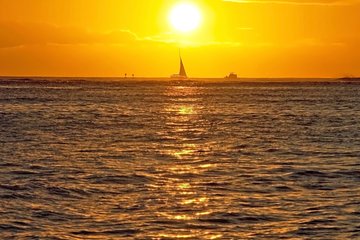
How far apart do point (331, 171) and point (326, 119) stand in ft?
156

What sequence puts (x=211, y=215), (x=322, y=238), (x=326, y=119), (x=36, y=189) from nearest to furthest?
(x=322, y=238), (x=211, y=215), (x=36, y=189), (x=326, y=119)

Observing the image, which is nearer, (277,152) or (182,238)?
(182,238)

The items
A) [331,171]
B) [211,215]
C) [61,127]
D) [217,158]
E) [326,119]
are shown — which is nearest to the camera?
[211,215]

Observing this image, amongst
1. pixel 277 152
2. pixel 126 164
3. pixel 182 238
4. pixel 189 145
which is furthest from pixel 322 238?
pixel 189 145

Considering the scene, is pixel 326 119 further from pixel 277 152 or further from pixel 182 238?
pixel 182 238

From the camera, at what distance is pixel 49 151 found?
47000mm

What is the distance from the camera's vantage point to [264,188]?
104 ft

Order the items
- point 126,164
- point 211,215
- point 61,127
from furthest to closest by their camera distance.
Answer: point 61,127 → point 126,164 → point 211,215

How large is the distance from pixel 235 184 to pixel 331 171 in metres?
5.97

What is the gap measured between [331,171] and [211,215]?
39.0ft

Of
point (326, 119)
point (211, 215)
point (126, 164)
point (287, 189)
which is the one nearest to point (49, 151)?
point (126, 164)

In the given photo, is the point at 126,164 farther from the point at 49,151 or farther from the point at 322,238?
the point at 322,238

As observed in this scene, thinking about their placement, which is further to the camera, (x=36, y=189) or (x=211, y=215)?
(x=36, y=189)

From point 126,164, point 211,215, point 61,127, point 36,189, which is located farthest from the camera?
point 61,127
